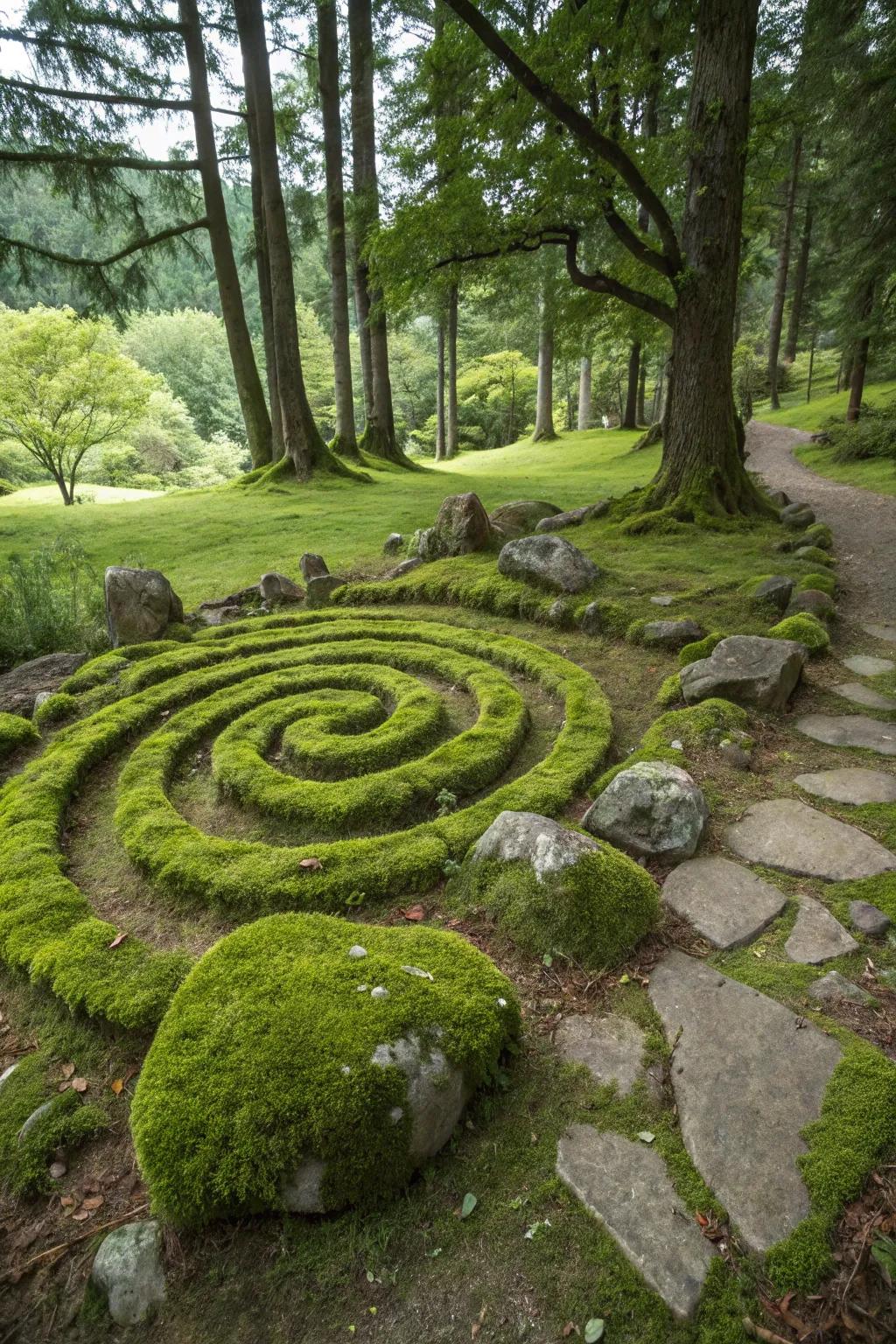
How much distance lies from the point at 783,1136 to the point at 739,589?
529 cm

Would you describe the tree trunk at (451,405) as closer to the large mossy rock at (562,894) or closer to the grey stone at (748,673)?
the grey stone at (748,673)

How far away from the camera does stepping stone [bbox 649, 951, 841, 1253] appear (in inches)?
64.0

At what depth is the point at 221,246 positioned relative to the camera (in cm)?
1560

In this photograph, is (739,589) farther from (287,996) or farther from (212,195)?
(212,195)

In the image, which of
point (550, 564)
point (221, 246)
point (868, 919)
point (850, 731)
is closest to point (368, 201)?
point (221, 246)

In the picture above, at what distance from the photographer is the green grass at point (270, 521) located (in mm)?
9570

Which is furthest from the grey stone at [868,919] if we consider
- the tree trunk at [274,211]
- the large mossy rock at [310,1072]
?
the tree trunk at [274,211]

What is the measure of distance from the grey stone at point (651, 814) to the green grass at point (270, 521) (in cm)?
605

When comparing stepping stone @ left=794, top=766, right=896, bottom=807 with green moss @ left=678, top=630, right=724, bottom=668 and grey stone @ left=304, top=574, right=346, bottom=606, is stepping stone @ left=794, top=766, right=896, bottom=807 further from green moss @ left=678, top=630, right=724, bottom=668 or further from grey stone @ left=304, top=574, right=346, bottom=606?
grey stone @ left=304, top=574, right=346, bottom=606

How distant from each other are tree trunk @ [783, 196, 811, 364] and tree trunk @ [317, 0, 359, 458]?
1941 cm

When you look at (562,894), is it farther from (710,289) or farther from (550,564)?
(710,289)

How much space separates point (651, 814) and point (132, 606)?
18.2 ft

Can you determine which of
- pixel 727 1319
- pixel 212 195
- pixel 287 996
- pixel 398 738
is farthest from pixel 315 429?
pixel 727 1319

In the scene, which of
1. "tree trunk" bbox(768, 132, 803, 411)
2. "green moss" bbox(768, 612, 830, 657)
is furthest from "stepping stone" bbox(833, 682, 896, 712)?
"tree trunk" bbox(768, 132, 803, 411)
